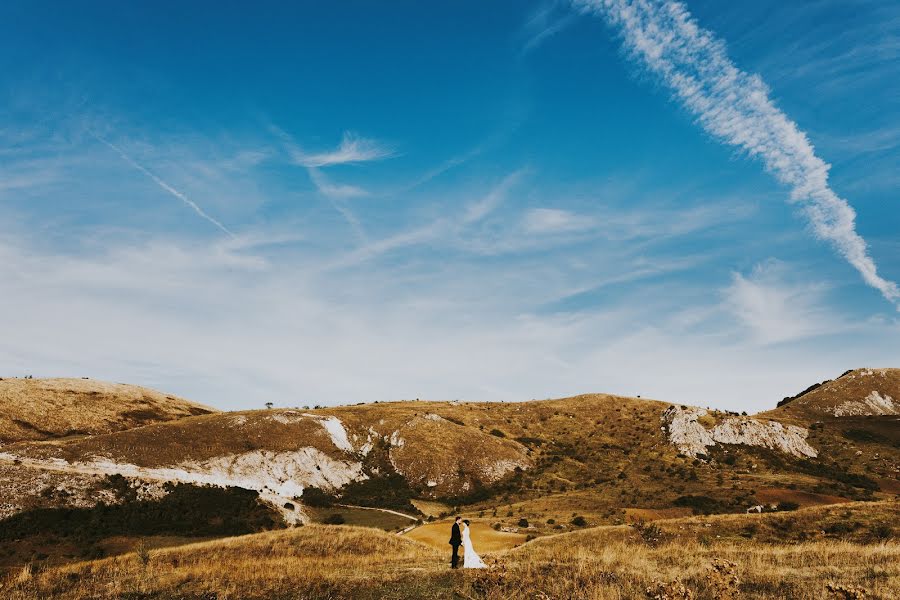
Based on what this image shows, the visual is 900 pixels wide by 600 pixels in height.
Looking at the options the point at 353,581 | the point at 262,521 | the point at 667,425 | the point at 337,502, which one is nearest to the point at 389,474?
the point at 337,502

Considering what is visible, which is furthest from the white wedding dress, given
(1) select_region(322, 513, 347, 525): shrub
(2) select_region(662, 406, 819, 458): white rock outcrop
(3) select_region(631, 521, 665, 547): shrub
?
(2) select_region(662, 406, 819, 458): white rock outcrop

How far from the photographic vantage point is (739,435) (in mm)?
97875

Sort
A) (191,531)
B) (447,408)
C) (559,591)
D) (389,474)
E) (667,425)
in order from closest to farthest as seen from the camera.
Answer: (559,591) → (191,531) → (389,474) → (667,425) → (447,408)

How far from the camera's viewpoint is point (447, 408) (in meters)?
115

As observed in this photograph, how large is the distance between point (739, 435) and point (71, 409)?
12609cm

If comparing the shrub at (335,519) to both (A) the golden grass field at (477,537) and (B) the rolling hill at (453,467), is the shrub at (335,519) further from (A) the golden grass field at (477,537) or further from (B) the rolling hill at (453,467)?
(A) the golden grass field at (477,537)

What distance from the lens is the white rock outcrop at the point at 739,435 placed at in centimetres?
9431

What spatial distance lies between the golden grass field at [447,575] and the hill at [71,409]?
7218 centimetres

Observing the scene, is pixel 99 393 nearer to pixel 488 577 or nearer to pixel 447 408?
pixel 447 408

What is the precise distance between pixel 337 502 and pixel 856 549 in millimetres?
61523

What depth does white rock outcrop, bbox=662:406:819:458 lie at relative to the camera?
309ft

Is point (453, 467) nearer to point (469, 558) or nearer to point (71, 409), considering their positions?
point (469, 558)

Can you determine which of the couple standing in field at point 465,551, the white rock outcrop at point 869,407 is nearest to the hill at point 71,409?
the couple standing in field at point 465,551

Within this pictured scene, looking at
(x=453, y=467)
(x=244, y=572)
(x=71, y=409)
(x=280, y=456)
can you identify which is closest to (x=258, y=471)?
(x=280, y=456)
